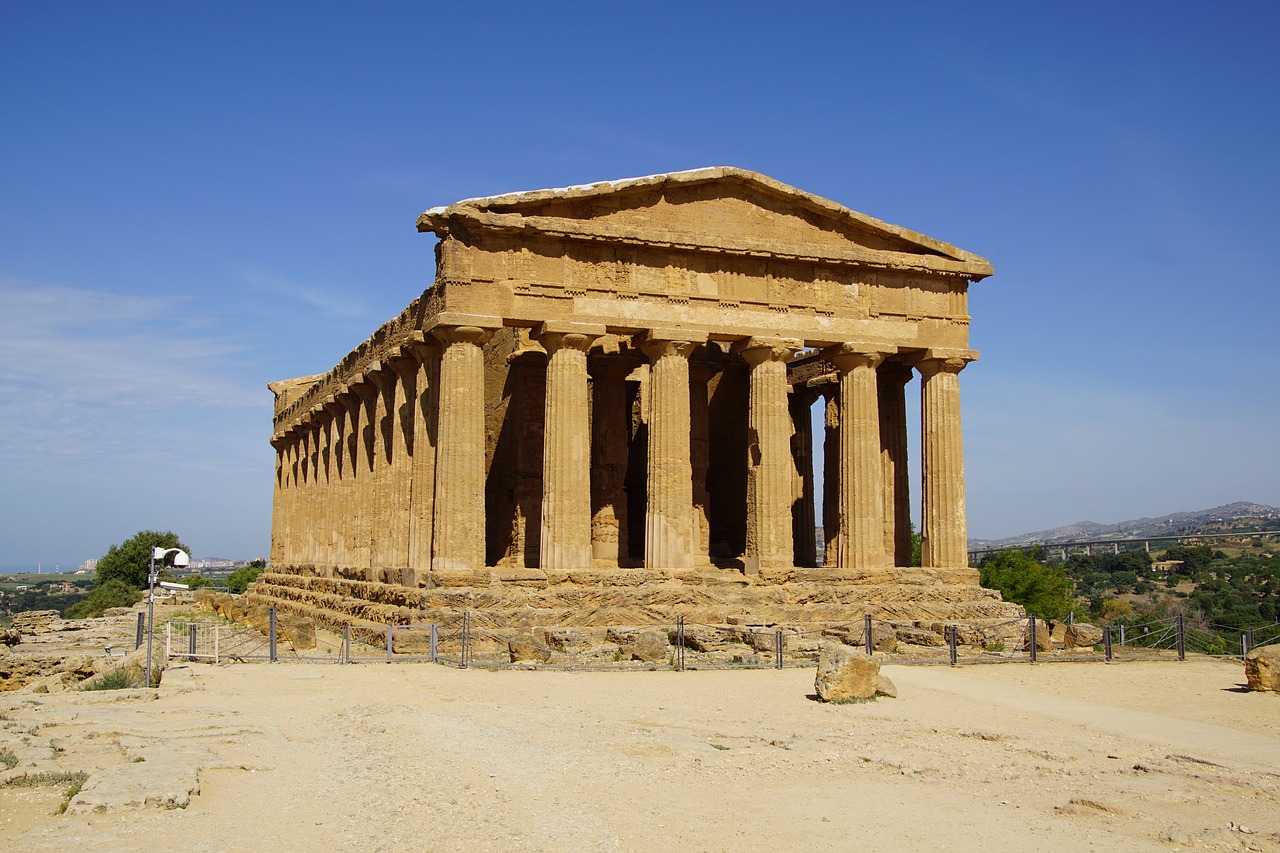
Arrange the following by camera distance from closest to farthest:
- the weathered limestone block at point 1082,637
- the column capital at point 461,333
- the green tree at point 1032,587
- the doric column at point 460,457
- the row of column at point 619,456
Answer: the doric column at point 460,457
the column capital at point 461,333
the row of column at point 619,456
the weathered limestone block at point 1082,637
the green tree at point 1032,587

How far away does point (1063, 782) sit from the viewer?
11.3 metres

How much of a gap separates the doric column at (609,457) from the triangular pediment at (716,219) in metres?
5.33

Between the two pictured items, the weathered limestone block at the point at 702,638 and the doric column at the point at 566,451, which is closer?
the weathered limestone block at the point at 702,638

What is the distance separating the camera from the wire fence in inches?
816

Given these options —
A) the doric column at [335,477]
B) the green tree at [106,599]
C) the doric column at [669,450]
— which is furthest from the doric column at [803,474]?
the green tree at [106,599]

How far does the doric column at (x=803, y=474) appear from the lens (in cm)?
3453

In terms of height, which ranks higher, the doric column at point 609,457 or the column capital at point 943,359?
the column capital at point 943,359

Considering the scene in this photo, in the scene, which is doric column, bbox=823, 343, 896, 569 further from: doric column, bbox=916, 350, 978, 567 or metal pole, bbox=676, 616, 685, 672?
metal pole, bbox=676, 616, 685, 672

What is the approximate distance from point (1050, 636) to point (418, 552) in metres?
14.7

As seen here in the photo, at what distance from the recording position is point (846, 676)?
54.5 ft

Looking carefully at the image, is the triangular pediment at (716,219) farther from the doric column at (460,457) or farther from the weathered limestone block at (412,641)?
the weathered limestone block at (412,641)

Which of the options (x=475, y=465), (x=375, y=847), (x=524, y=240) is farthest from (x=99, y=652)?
(x=375, y=847)

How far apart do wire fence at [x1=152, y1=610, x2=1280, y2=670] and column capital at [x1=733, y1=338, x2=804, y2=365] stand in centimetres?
645

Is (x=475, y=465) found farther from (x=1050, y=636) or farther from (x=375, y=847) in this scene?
(x=375, y=847)
